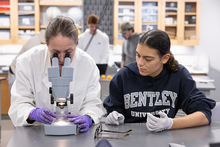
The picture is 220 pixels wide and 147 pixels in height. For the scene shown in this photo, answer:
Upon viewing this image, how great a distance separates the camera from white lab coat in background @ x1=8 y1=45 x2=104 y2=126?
130cm

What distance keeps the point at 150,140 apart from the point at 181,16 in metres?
4.21

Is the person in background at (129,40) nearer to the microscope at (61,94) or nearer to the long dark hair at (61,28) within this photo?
the long dark hair at (61,28)

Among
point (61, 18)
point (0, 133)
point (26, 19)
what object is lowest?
point (0, 133)

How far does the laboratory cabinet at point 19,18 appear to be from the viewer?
4.54 metres

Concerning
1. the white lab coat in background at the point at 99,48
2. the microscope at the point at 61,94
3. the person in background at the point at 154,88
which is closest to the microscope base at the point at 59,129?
the microscope at the point at 61,94

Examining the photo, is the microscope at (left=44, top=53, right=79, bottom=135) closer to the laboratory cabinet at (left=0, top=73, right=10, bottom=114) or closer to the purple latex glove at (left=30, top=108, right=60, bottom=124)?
the purple latex glove at (left=30, top=108, right=60, bottom=124)

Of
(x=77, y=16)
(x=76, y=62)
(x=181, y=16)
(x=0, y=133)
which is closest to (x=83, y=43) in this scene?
(x=77, y=16)

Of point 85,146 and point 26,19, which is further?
point 26,19

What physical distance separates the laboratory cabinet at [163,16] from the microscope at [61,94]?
12.3 feet

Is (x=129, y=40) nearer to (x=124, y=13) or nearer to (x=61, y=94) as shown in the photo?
(x=124, y=13)

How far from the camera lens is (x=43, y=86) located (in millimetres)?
1366

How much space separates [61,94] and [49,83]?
1.04 ft

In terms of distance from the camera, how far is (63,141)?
3.43ft

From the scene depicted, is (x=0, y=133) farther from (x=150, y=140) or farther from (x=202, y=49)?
(x=202, y=49)
